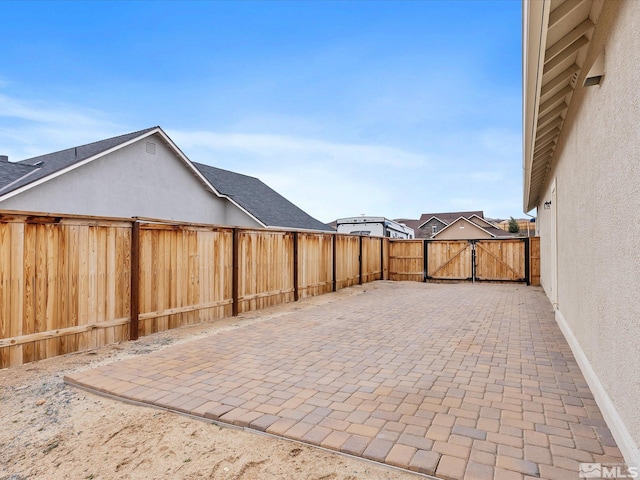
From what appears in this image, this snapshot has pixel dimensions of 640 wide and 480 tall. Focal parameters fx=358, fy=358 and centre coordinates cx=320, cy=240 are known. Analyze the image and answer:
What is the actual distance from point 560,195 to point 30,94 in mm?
21286

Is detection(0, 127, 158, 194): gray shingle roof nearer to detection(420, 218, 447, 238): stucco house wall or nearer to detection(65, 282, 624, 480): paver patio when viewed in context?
detection(65, 282, 624, 480): paver patio

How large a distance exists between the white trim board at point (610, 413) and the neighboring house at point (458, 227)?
71.6 ft

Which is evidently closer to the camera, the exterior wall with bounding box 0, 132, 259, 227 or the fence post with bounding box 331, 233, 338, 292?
the exterior wall with bounding box 0, 132, 259, 227

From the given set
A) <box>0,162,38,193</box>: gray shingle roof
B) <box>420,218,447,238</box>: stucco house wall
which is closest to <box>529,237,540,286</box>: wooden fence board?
<box>0,162,38,193</box>: gray shingle roof

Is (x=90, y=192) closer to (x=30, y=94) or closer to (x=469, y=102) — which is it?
(x=30, y=94)

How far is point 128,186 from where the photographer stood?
43.4 ft

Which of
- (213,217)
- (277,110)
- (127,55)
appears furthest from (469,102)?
(127,55)

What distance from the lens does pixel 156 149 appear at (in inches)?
563

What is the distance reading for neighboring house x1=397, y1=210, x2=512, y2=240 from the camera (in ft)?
109

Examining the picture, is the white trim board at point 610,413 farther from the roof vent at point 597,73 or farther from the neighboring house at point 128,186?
the neighboring house at point 128,186

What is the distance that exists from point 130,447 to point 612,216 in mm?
3875

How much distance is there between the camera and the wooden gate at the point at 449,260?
50.4 ft

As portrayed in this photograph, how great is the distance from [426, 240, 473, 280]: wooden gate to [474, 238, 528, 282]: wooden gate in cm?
39

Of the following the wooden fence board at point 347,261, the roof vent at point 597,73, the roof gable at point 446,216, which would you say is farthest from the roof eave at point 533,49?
the roof gable at point 446,216
